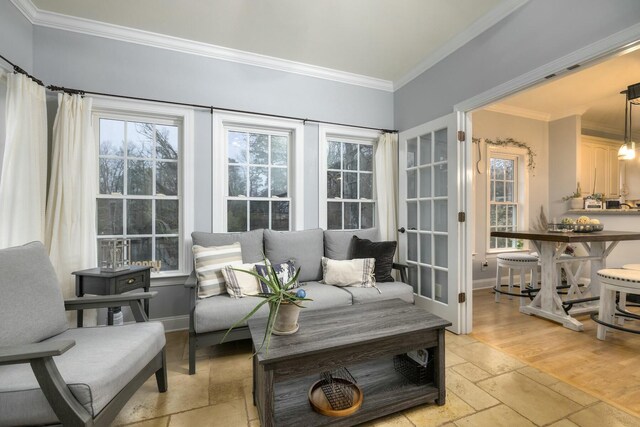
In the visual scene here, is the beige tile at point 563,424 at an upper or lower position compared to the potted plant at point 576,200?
lower

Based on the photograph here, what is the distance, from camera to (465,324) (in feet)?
8.81

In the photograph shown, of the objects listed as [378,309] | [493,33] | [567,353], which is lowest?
[567,353]

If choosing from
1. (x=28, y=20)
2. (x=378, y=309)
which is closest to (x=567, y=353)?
(x=378, y=309)

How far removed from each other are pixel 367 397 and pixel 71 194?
9.07 ft

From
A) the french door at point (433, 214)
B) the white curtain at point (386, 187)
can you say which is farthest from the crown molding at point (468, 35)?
the white curtain at point (386, 187)

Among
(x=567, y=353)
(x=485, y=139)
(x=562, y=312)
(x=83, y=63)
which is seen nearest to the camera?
(x=567, y=353)

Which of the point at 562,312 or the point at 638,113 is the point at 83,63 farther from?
the point at 638,113

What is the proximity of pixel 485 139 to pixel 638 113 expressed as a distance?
8.37ft

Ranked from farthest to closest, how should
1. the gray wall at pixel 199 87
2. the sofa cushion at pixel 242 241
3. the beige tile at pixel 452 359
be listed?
the sofa cushion at pixel 242 241, the gray wall at pixel 199 87, the beige tile at pixel 452 359

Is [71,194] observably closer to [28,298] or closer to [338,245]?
[28,298]

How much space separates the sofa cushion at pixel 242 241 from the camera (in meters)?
2.62

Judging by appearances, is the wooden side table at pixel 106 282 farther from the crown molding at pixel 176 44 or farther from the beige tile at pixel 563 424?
the beige tile at pixel 563 424

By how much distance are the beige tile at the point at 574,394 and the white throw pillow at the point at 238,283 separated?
7.13 feet

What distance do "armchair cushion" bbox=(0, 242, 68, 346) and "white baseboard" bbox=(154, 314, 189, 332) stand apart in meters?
1.18
